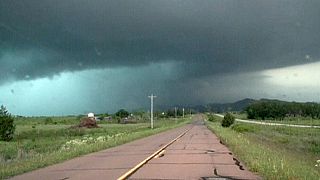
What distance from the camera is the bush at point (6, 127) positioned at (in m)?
70.9

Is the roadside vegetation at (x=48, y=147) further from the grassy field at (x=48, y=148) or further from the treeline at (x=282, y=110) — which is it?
the treeline at (x=282, y=110)

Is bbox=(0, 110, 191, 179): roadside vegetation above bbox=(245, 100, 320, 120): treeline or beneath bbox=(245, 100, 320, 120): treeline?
beneath

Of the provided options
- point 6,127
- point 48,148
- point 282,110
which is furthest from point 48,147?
point 282,110

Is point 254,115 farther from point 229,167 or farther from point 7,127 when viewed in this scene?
point 229,167

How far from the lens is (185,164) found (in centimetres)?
1997

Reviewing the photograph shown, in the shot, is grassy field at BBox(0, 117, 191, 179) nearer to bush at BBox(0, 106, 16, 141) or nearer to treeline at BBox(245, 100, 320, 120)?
bush at BBox(0, 106, 16, 141)

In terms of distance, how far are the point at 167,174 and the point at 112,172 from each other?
2.25m

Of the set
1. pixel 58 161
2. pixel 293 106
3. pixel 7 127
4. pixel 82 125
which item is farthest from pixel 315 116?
pixel 58 161

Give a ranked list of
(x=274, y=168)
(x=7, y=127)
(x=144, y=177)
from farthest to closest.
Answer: (x=7, y=127)
(x=274, y=168)
(x=144, y=177)

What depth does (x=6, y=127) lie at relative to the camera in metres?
72.4

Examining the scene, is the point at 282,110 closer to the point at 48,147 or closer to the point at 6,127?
the point at 6,127

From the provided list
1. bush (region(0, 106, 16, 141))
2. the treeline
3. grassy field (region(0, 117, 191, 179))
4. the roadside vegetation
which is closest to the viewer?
grassy field (region(0, 117, 191, 179))

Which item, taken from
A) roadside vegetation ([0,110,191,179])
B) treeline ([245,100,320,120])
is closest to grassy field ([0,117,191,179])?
roadside vegetation ([0,110,191,179])

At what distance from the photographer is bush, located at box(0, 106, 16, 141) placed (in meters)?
70.9
